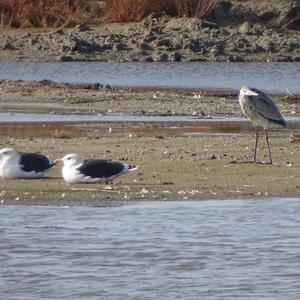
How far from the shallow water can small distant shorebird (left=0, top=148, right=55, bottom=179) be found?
14.2 m

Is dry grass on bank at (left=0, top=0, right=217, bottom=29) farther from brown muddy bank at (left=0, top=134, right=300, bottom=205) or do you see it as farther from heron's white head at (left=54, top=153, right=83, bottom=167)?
heron's white head at (left=54, top=153, right=83, bottom=167)

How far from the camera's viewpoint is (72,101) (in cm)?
→ 2341

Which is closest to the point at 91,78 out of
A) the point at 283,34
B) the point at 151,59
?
the point at 151,59

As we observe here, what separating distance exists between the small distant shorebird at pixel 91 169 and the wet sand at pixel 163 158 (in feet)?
0.46

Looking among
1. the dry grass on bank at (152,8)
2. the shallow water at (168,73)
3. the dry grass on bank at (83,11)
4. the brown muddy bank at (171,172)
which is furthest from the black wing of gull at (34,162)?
the dry grass on bank at (152,8)

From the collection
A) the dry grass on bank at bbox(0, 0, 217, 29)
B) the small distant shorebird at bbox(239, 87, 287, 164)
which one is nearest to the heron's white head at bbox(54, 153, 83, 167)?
the small distant shorebird at bbox(239, 87, 287, 164)

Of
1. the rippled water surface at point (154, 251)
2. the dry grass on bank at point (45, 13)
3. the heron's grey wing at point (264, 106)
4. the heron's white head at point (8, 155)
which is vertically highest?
the heron's grey wing at point (264, 106)

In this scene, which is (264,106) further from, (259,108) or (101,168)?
(101,168)

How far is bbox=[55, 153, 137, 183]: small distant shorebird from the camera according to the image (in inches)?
526

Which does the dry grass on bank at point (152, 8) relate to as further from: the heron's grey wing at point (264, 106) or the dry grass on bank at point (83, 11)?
the heron's grey wing at point (264, 106)

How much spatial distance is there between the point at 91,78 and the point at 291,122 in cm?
1055

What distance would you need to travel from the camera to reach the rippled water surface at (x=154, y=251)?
10164mm

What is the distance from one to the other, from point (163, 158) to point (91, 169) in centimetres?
224

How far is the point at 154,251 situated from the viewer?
37.2ft
